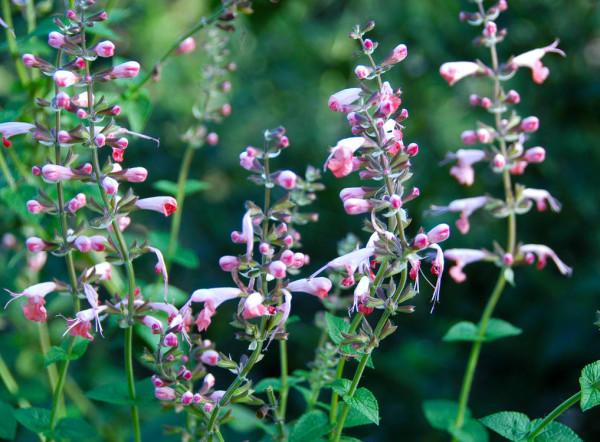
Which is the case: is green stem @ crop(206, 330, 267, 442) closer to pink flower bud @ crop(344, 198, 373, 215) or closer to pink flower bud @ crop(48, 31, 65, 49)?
pink flower bud @ crop(344, 198, 373, 215)

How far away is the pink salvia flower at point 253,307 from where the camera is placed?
67 cm

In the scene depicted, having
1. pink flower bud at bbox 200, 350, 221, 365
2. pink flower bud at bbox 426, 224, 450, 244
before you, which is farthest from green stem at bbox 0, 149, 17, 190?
pink flower bud at bbox 426, 224, 450, 244

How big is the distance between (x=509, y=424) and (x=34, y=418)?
71cm

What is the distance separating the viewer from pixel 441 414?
3.86ft

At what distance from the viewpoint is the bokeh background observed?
204cm

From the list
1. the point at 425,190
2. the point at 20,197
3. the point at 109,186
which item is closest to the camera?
the point at 109,186

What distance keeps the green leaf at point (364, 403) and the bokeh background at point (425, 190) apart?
107 cm

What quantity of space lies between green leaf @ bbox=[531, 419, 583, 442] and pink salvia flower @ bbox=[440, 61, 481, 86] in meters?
0.54

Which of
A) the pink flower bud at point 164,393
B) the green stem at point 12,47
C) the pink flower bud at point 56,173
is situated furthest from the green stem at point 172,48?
the pink flower bud at point 164,393

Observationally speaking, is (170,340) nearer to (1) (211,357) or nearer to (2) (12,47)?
(1) (211,357)

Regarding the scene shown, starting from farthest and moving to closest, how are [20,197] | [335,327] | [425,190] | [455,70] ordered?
1. [425,190]
2. [20,197]
3. [455,70]
4. [335,327]

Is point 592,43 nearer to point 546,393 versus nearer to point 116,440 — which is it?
point 546,393

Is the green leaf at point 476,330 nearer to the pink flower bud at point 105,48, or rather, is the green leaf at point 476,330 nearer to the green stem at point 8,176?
the pink flower bud at point 105,48

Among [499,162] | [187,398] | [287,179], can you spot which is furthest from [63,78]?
[499,162]
